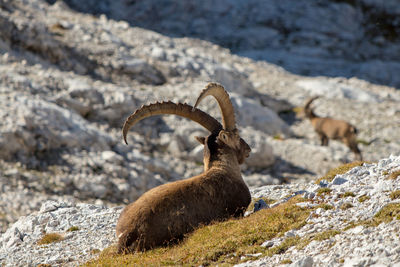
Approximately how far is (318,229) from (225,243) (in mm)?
1365

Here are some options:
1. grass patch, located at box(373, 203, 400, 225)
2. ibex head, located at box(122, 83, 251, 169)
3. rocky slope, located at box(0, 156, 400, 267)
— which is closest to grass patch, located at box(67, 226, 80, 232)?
rocky slope, located at box(0, 156, 400, 267)

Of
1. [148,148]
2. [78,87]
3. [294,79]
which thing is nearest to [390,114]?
[294,79]

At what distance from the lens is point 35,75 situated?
→ 2481 cm

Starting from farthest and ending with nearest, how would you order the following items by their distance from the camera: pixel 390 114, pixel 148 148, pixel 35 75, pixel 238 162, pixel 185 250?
1. pixel 390 114
2. pixel 35 75
3. pixel 148 148
4. pixel 238 162
5. pixel 185 250

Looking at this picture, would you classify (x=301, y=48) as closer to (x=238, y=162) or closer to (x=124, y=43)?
(x=124, y=43)

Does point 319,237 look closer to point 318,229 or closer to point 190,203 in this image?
point 318,229

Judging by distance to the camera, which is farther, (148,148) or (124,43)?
(124,43)

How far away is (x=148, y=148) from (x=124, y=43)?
11.3 metres

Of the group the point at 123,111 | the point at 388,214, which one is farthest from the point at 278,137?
the point at 388,214

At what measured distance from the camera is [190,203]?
9125 mm

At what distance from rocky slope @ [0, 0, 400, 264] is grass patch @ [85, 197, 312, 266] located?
575 centimetres

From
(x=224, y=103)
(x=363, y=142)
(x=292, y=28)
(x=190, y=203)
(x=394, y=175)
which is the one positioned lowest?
(x=363, y=142)

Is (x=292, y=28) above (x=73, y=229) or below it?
above

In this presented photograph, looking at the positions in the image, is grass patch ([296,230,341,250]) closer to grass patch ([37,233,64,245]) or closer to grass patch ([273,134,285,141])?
grass patch ([37,233,64,245])
